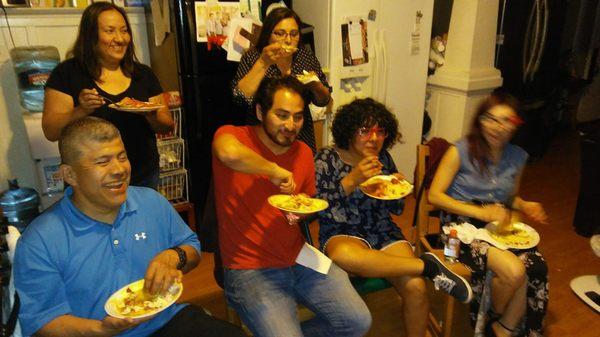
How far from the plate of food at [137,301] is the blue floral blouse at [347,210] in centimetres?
83

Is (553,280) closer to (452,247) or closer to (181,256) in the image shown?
(452,247)

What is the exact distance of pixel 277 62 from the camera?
229 centimetres

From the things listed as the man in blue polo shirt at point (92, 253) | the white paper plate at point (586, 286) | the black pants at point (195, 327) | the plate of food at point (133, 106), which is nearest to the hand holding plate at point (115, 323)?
the man in blue polo shirt at point (92, 253)

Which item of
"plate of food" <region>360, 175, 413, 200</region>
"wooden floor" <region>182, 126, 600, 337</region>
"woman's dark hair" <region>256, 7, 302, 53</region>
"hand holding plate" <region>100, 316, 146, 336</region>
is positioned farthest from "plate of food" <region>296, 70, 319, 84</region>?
"hand holding plate" <region>100, 316, 146, 336</region>

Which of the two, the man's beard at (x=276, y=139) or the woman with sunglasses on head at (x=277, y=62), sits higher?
the woman with sunglasses on head at (x=277, y=62)

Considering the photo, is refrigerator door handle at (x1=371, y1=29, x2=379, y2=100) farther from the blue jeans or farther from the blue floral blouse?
the blue jeans

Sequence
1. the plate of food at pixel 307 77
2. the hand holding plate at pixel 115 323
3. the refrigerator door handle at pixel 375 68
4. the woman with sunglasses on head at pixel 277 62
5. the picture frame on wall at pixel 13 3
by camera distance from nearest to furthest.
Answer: the hand holding plate at pixel 115 323 < the woman with sunglasses on head at pixel 277 62 < the plate of food at pixel 307 77 < the picture frame on wall at pixel 13 3 < the refrigerator door handle at pixel 375 68

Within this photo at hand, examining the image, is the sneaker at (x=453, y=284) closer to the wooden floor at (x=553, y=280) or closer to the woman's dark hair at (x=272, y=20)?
the wooden floor at (x=553, y=280)

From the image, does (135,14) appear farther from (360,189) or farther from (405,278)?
(405,278)

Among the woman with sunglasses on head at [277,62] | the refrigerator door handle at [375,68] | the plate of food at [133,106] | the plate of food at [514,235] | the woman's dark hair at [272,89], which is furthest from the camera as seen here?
the refrigerator door handle at [375,68]

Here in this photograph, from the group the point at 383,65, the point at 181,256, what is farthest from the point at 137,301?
the point at 383,65

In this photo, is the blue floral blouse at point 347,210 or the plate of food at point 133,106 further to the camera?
the blue floral blouse at point 347,210

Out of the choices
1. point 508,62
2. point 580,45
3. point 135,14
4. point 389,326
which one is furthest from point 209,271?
point 580,45

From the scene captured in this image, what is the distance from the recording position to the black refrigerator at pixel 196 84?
107 inches
